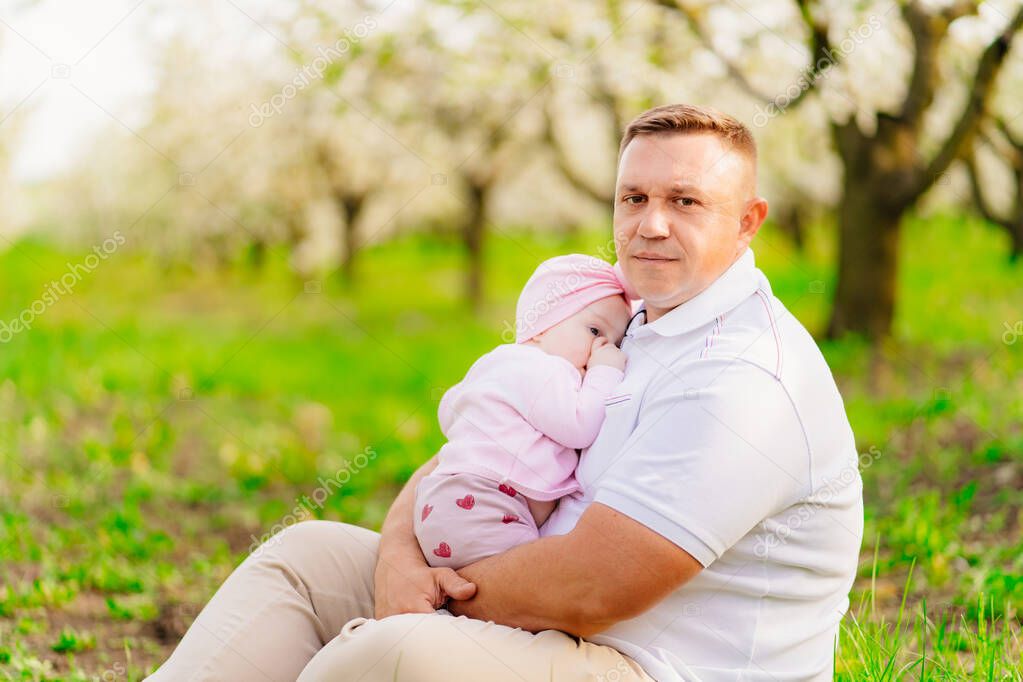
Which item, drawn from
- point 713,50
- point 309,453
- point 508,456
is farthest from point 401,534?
point 713,50

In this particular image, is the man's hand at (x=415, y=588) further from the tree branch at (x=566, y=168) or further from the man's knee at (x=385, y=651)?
the tree branch at (x=566, y=168)

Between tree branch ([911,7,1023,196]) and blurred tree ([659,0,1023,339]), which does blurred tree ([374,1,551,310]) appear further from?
tree branch ([911,7,1023,196])

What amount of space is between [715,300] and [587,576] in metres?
0.60

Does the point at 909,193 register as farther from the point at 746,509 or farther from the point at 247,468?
the point at 746,509

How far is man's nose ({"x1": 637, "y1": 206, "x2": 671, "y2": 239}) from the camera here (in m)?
Result: 2.06

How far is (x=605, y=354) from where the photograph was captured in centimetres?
223

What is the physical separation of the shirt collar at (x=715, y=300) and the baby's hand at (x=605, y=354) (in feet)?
0.35

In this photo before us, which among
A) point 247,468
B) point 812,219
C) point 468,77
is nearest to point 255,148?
point 468,77

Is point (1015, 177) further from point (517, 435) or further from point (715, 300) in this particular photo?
point (517, 435)

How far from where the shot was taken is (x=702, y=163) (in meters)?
2.05

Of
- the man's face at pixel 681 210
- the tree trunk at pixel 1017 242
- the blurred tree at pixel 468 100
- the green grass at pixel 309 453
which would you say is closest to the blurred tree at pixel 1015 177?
the tree trunk at pixel 1017 242

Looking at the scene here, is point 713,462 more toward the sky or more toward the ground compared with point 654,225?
more toward the ground

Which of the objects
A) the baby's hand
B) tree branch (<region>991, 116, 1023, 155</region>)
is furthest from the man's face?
tree branch (<region>991, 116, 1023, 155</region>)

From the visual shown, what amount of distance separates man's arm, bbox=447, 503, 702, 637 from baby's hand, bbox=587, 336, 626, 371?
0.43 m
